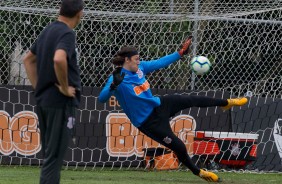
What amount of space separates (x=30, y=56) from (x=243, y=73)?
6454 millimetres

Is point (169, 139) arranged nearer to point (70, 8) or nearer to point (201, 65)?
point (201, 65)

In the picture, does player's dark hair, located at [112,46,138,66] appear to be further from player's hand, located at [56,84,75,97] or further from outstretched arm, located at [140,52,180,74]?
player's hand, located at [56,84,75,97]

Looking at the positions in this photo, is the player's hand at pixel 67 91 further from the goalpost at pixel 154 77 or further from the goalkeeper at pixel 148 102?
the goalpost at pixel 154 77

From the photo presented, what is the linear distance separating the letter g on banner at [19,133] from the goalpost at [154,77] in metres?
0.02

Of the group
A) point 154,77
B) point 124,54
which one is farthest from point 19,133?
point 124,54

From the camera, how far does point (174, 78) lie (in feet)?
37.8

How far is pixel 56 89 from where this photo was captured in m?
5.46

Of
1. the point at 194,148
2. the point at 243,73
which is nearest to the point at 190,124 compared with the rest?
the point at 194,148

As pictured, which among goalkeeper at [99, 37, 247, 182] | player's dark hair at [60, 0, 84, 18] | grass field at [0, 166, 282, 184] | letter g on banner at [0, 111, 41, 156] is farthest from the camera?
letter g on banner at [0, 111, 41, 156]

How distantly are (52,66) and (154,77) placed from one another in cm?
625

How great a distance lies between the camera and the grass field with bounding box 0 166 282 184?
884 cm

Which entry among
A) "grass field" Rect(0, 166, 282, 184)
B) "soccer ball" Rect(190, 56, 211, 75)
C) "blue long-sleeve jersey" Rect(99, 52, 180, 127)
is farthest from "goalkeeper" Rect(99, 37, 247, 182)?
"grass field" Rect(0, 166, 282, 184)

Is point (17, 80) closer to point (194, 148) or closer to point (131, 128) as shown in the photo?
point (131, 128)

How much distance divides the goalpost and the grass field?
497 millimetres
